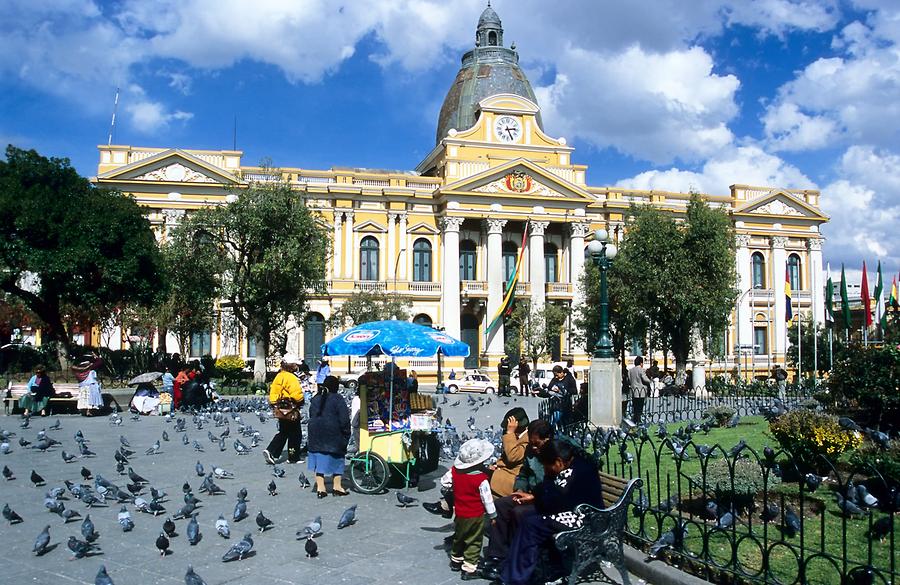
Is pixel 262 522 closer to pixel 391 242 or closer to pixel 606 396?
pixel 606 396

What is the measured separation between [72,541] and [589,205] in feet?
140

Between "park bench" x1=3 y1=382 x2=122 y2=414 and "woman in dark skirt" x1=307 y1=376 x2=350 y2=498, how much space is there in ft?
44.5

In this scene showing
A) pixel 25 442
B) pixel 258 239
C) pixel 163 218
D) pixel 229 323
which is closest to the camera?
pixel 25 442

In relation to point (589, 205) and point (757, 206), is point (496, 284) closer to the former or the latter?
point (589, 205)

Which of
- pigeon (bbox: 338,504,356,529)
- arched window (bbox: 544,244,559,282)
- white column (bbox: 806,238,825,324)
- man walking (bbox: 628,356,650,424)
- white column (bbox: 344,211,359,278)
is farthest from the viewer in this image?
white column (bbox: 806,238,825,324)

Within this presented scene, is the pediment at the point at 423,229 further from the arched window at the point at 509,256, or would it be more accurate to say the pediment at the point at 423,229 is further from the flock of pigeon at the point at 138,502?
the flock of pigeon at the point at 138,502

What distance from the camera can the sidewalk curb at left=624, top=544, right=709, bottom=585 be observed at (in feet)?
21.3

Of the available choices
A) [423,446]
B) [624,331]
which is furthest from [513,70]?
[423,446]

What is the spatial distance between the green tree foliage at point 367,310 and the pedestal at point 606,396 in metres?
23.4

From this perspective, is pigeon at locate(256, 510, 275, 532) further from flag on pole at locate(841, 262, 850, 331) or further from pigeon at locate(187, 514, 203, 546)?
flag on pole at locate(841, 262, 850, 331)

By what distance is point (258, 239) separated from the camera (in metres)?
30.2

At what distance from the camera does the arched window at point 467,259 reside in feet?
152

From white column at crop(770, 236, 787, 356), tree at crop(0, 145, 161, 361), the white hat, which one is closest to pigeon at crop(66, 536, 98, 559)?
the white hat

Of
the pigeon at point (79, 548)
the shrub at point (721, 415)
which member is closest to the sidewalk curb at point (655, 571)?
the pigeon at point (79, 548)
